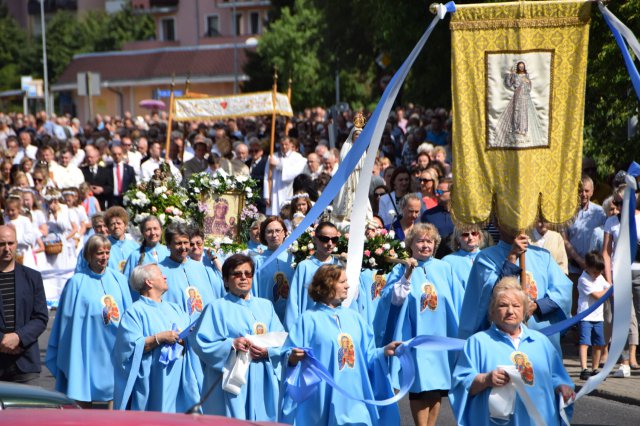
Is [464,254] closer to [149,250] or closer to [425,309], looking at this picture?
[425,309]

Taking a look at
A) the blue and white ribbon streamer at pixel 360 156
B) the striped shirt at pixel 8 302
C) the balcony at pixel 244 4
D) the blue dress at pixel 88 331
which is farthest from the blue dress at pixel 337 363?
the balcony at pixel 244 4

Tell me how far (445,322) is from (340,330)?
2.00 m

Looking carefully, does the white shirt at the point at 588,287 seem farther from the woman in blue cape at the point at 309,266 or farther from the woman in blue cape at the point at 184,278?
the woman in blue cape at the point at 184,278

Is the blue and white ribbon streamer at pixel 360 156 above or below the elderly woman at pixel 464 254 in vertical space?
above

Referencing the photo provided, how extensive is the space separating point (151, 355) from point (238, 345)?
3.84 ft

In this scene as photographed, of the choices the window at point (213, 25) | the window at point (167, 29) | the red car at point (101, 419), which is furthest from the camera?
the window at point (167, 29)

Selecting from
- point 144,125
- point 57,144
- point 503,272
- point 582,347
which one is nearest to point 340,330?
point 503,272

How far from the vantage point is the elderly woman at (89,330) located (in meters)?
11.4

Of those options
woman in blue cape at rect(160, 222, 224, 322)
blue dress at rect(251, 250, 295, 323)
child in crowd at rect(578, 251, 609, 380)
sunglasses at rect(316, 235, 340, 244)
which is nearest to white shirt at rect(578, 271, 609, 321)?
child in crowd at rect(578, 251, 609, 380)

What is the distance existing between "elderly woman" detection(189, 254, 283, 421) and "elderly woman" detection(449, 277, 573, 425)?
1.55 m

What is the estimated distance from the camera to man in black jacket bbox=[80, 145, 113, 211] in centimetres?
2134

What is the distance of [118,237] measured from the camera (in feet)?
44.3

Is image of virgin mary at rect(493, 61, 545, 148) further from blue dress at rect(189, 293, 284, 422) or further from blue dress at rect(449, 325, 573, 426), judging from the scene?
blue dress at rect(189, 293, 284, 422)

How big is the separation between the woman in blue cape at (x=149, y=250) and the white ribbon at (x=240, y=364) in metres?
3.93
